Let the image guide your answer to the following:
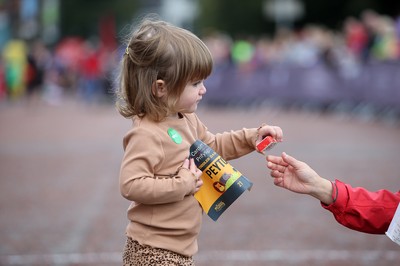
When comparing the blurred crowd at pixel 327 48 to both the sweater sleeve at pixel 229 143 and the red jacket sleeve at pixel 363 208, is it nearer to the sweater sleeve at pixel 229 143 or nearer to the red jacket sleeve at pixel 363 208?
the sweater sleeve at pixel 229 143

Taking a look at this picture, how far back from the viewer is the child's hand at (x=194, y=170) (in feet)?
9.67

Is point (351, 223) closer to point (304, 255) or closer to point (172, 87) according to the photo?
point (172, 87)

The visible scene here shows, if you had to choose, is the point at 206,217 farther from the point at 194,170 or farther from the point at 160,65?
the point at 160,65

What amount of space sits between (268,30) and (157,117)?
4084cm

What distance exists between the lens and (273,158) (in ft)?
10.3

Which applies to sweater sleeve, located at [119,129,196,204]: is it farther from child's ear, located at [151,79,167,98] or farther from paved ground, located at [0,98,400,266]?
paved ground, located at [0,98,400,266]

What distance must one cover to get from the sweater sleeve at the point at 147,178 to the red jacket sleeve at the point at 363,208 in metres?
0.64

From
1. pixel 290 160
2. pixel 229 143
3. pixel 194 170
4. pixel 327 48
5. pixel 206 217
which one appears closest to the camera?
pixel 194 170

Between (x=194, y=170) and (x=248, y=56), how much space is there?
18585 millimetres

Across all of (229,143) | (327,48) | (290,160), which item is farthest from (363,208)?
(327,48)

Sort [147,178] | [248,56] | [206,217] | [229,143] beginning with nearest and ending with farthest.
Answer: [147,178], [229,143], [206,217], [248,56]

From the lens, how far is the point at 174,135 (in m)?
2.96

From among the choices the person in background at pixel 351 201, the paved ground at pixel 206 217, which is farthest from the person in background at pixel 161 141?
the paved ground at pixel 206 217

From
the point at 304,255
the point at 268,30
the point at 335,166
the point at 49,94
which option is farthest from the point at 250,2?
the point at 304,255
